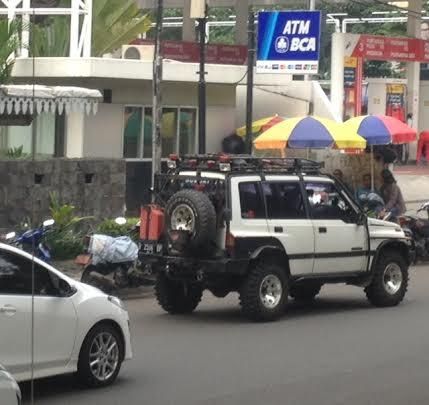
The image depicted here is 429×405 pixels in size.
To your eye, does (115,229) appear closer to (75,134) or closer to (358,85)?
(75,134)

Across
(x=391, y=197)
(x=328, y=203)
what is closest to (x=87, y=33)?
(x=391, y=197)

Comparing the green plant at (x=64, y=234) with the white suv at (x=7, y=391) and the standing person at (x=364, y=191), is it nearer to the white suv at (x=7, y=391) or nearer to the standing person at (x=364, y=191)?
the standing person at (x=364, y=191)

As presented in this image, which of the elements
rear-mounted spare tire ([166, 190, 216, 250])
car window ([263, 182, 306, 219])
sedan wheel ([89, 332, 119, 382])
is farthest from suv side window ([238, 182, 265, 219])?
sedan wheel ([89, 332, 119, 382])

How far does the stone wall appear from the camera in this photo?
1859cm

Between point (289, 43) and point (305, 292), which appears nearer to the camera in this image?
point (305, 292)

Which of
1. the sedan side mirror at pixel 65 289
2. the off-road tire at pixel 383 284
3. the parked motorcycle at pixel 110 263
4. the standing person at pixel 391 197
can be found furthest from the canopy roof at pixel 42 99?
the sedan side mirror at pixel 65 289

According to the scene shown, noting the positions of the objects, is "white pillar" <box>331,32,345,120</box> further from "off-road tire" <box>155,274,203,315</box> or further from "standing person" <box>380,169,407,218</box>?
"off-road tire" <box>155,274,203,315</box>

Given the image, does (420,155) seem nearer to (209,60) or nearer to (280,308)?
(209,60)

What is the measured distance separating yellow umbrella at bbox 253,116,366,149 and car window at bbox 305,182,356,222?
26.5ft

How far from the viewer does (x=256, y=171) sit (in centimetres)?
1376

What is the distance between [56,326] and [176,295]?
5295 mm

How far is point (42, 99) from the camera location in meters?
18.9

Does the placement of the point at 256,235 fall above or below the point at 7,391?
Answer: above

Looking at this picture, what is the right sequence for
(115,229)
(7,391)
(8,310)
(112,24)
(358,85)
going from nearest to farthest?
(7,391) → (8,310) → (115,229) → (112,24) → (358,85)
